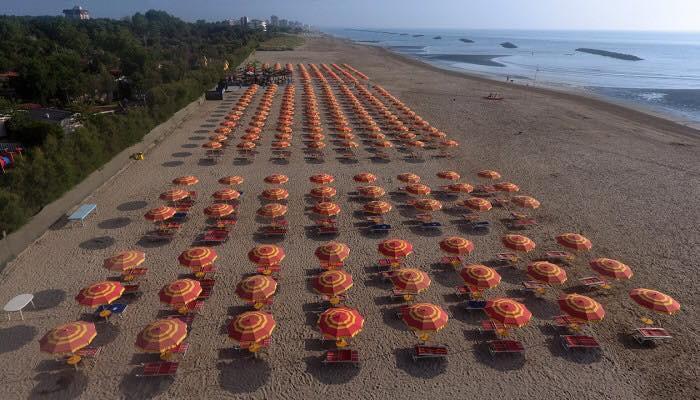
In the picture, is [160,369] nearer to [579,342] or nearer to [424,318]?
[424,318]

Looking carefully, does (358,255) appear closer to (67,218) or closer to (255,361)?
(255,361)

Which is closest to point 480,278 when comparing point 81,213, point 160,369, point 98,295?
point 160,369

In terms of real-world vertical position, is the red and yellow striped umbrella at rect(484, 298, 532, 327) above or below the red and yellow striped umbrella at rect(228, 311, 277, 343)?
above

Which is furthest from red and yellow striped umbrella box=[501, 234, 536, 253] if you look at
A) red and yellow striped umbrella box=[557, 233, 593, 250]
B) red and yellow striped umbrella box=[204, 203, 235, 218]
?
red and yellow striped umbrella box=[204, 203, 235, 218]

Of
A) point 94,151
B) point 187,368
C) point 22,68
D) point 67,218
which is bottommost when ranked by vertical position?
point 187,368

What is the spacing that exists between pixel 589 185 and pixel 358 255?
58.9ft

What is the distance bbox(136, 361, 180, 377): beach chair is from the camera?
11.5 m

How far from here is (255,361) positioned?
40.3 feet

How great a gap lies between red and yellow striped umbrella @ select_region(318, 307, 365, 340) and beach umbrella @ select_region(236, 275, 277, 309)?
228 centimetres

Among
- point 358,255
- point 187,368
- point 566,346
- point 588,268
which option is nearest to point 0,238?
point 187,368

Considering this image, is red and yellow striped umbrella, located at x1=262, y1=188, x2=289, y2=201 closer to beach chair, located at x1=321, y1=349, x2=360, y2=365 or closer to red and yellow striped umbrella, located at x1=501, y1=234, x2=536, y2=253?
beach chair, located at x1=321, y1=349, x2=360, y2=365

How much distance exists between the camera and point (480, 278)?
14.3 metres

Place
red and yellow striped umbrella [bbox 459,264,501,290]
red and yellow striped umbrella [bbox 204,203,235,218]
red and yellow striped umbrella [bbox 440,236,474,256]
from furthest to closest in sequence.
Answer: red and yellow striped umbrella [bbox 204,203,235,218] < red and yellow striped umbrella [bbox 440,236,474,256] < red and yellow striped umbrella [bbox 459,264,501,290]

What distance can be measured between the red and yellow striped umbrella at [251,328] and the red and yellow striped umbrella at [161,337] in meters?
1.45
